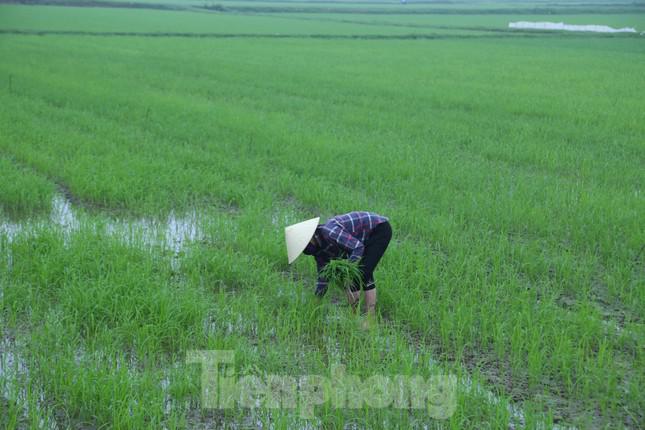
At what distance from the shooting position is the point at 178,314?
12.0 feet

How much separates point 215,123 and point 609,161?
4589 millimetres

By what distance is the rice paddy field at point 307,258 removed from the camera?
308 centimetres

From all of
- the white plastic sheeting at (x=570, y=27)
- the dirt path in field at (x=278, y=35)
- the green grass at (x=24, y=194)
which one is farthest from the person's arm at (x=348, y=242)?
the white plastic sheeting at (x=570, y=27)

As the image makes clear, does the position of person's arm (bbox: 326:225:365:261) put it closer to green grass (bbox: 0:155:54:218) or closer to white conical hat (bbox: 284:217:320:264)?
white conical hat (bbox: 284:217:320:264)

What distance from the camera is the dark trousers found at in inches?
144

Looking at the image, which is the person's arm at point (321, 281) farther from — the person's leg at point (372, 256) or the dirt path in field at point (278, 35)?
the dirt path in field at point (278, 35)

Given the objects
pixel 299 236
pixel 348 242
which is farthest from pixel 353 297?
pixel 299 236

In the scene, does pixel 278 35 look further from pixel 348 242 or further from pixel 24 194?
pixel 348 242

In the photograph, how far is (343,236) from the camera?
3.54 meters

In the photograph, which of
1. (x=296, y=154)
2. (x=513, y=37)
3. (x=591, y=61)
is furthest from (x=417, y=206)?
(x=513, y=37)

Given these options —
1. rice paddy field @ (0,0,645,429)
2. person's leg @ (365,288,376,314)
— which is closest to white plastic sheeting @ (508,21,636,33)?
rice paddy field @ (0,0,645,429)

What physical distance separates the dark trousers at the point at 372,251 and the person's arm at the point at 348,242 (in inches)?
5.2

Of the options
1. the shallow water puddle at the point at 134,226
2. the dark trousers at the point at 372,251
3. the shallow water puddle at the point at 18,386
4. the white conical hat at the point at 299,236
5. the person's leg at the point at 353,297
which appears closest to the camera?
the shallow water puddle at the point at 18,386

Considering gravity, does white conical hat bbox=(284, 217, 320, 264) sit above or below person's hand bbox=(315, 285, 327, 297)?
above
